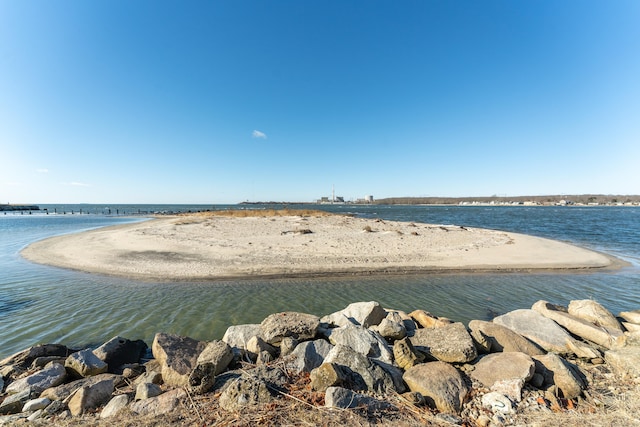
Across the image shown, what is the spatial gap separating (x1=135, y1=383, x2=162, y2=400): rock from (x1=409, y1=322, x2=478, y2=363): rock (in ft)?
15.7

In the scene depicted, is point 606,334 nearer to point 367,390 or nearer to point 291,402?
point 367,390

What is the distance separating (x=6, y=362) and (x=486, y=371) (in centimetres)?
954

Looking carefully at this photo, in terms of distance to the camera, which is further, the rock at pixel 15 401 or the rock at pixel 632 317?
the rock at pixel 632 317

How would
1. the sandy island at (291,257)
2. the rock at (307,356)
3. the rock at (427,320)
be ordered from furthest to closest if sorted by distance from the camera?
the sandy island at (291,257) → the rock at (427,320) → the rock at (307,356)

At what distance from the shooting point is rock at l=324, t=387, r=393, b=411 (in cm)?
333

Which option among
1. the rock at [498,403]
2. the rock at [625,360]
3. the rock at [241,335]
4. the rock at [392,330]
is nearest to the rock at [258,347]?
the rock at [241,335]

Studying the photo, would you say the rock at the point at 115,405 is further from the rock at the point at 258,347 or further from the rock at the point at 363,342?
the rock at the point at 363,342

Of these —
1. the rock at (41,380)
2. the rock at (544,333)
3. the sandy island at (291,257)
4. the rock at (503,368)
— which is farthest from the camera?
the sandy island at (291,257)

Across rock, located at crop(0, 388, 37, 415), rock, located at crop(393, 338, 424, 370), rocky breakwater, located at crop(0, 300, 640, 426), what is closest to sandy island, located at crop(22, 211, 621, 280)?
rocky breakwater, located at crop(0, 300, 640, 426)

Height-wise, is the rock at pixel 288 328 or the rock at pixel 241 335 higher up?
the rock at pixel 288 328

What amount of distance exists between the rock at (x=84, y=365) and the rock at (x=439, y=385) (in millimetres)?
5928

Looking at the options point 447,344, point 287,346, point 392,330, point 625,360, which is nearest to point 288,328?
point 287,346

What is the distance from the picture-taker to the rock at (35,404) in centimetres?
397

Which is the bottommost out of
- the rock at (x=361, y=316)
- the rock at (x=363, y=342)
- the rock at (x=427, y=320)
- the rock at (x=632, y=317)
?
the rock at (x=632, y=317)
